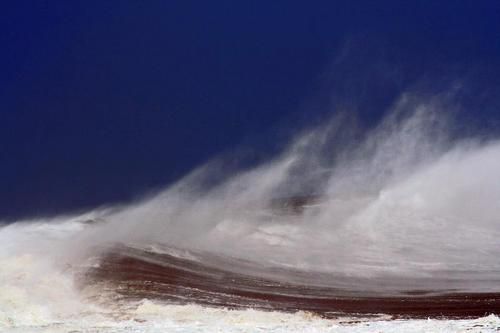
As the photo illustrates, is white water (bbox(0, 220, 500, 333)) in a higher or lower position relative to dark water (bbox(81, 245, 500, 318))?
lower

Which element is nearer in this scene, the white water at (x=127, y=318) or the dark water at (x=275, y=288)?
the white water at (x=127, y=318)

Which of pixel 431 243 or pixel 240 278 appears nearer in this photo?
pixel 240 278

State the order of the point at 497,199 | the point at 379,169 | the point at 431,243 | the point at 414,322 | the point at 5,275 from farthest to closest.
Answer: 1. the point at 379,169
2. the point at 497,199
3. the point at 431,243
4. the point at 5,275
5. the point at 414,322

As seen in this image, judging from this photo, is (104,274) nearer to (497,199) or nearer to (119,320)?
(119,320)

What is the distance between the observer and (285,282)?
11039 mm

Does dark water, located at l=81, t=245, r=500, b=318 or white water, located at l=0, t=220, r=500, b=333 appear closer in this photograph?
white water, located at l=0, t=220, r=500, b=333

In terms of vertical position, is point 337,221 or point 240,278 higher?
point 337,221

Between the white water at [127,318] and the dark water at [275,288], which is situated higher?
the dark water at [275,288]

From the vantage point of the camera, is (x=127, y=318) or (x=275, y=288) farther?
(x=275, y=288)

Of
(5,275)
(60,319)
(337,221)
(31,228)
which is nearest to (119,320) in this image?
(60,319)

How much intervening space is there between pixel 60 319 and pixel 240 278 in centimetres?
351

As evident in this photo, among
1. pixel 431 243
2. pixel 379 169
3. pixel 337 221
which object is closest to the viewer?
pixel 431 243

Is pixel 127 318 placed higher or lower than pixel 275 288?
lower

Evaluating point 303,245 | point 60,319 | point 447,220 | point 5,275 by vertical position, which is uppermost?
point 447,220
